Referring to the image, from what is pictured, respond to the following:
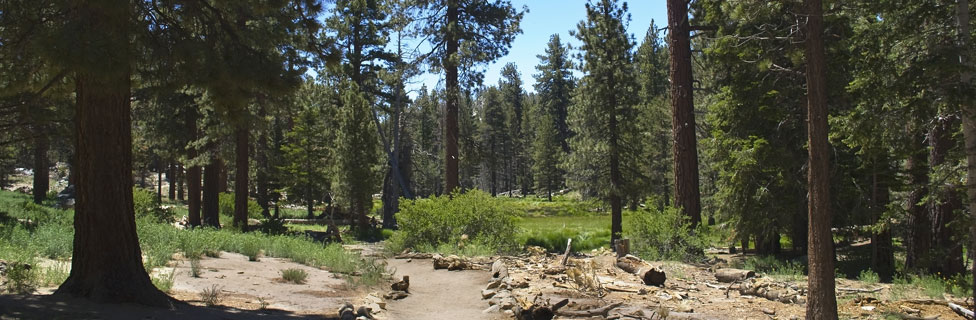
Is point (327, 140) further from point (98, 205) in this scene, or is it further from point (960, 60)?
point (960, 60)

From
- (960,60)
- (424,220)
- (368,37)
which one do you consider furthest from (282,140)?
(960,60)

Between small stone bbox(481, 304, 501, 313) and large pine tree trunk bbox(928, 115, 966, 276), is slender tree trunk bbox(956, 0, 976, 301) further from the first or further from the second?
small stone bbox(481, 304, 501, 313)

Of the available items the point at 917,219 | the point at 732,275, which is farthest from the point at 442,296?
the point at 917,219

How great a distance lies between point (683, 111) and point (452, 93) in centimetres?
966

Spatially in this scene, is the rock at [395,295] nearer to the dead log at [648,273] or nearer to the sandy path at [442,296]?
the sandy path at [442,296]

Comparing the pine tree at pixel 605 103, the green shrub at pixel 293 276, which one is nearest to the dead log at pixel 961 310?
the green shrub at pixel 293 276

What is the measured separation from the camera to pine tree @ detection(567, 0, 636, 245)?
75.6ft

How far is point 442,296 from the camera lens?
10.7m

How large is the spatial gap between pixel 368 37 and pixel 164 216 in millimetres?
15831

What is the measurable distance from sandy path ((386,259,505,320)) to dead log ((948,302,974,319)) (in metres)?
5.86

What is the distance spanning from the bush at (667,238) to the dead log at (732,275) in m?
3.08

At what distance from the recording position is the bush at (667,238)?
13.6 m

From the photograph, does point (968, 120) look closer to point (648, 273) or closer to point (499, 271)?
point (648, 273)

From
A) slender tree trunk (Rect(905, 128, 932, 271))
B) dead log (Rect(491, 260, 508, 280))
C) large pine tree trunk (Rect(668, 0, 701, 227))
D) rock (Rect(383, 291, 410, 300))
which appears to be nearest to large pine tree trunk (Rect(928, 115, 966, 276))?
slender tree trunk (Rect(905, 128, 932, 271))
